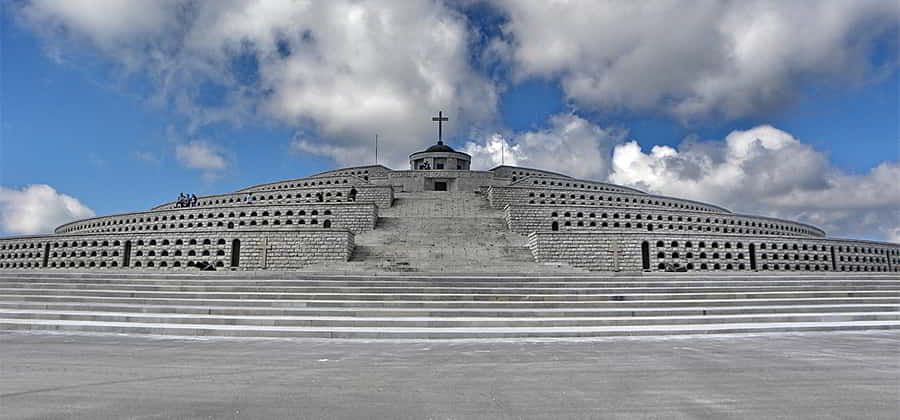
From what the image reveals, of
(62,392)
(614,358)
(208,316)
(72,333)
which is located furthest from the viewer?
(208,316)

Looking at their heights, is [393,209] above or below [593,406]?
above

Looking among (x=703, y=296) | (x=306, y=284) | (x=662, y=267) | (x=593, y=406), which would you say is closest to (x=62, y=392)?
(x=593, y=406)

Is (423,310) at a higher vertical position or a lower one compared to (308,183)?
lower

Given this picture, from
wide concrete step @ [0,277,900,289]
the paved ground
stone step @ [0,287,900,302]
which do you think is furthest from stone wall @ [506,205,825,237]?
the paved ground

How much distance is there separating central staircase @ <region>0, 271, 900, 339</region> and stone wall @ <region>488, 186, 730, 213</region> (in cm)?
1539

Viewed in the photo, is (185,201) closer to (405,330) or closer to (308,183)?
(308,183)

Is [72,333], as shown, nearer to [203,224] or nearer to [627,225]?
[203,224]

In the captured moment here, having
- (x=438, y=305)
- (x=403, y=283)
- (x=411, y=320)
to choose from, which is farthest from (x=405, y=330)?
(x=403, y=283)

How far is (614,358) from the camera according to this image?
798 cm

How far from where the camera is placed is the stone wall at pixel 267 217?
1013 inches

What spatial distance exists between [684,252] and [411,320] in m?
16.3

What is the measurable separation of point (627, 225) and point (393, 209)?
13.1 meters

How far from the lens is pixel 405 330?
10.6 metres

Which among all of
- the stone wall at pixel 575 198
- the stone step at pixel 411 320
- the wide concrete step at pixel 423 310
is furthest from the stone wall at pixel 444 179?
the stone step at pixel 411 320
